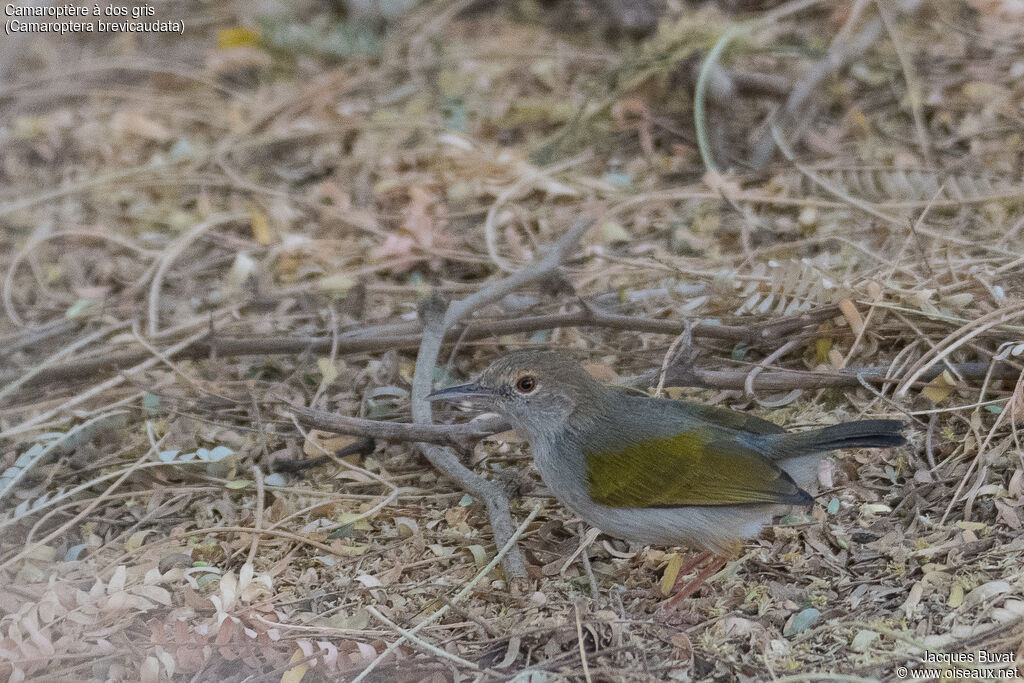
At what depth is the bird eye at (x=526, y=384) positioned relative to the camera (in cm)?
370

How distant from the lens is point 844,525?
354 centimetres

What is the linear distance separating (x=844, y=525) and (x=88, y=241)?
471 centimetres

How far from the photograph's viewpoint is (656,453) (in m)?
3.54

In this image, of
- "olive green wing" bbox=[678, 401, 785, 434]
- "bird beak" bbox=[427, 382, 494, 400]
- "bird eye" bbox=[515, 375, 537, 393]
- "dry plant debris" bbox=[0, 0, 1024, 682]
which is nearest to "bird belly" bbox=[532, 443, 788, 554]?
"dry plant debris" bbox=[0, 0, 1024, 682]

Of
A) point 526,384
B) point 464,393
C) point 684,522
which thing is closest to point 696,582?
point 684,522

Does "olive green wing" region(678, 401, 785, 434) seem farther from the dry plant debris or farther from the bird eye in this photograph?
the bird eye

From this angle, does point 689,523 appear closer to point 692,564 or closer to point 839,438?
point 692,564

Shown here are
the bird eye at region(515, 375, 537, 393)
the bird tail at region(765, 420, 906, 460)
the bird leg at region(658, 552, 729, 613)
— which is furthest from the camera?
the bird eye at region(515, 375, 537, 393)

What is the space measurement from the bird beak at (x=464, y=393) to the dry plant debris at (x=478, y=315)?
343 millimetres

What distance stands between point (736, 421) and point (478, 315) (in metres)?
1.61

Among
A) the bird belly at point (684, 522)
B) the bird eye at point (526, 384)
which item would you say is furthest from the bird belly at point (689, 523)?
the bird eye at point (526, 384)

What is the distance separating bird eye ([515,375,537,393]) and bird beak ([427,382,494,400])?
110 millimetres

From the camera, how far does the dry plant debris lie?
331 centimetres

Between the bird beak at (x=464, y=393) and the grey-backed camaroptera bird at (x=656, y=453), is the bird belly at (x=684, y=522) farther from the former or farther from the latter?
the bird beak at (x=464, y=393)
